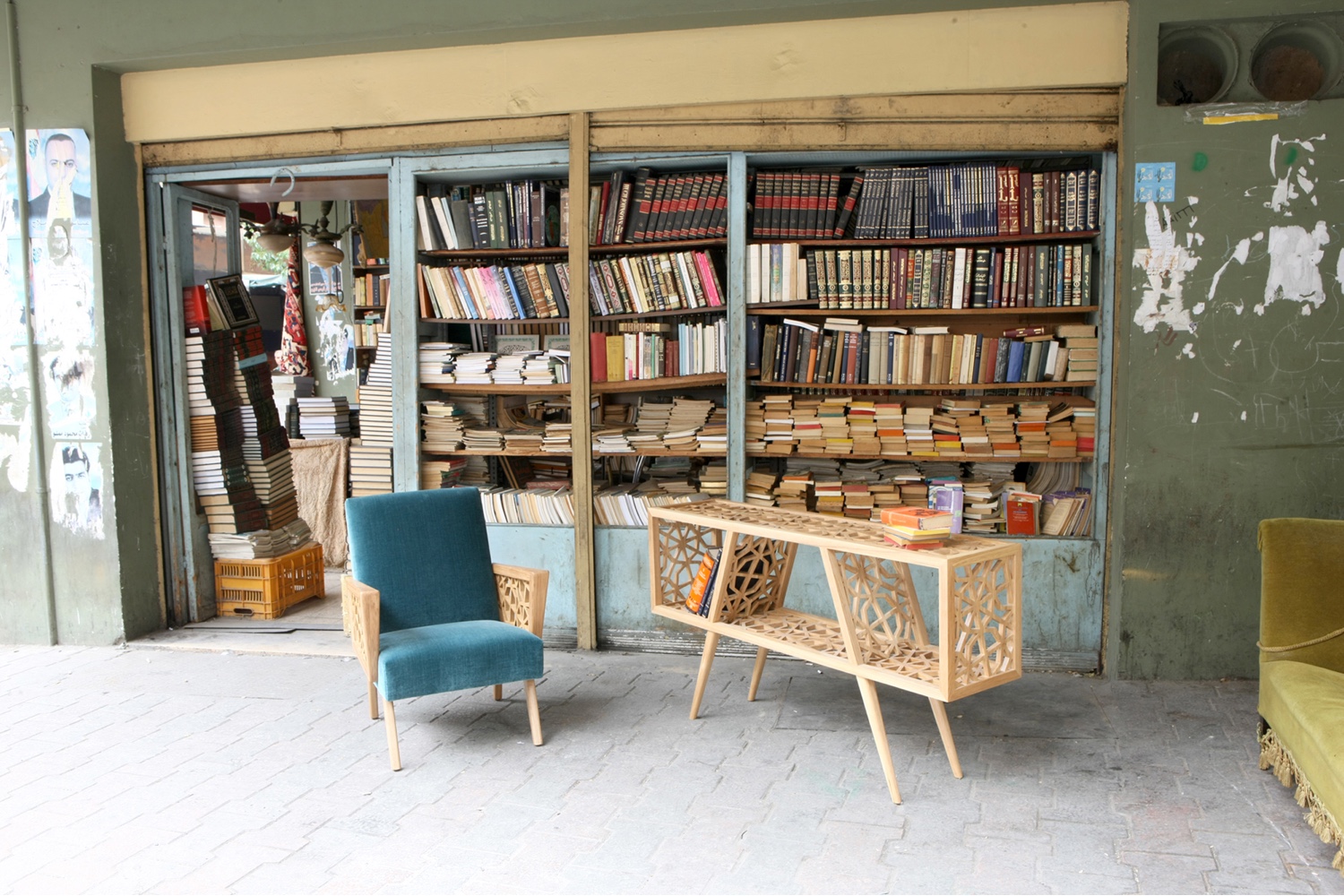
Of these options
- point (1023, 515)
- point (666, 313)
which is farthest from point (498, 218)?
point (1023, 515)

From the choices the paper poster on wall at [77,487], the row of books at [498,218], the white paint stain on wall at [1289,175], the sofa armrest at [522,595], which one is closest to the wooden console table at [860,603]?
the sofa armrest at [522,595]

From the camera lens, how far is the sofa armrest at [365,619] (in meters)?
3.60

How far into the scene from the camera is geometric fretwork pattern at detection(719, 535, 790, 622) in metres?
3.89

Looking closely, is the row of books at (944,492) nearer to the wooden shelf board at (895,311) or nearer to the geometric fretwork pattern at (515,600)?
the wooden shelf board at (895,311)

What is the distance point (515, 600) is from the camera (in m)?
4.07

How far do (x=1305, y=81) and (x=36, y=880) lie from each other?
19.2 feet

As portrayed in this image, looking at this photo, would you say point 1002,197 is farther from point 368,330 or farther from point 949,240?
point 368,330

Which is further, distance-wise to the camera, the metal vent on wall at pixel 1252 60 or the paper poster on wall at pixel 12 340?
the paper poster on wall at pixel 12 340

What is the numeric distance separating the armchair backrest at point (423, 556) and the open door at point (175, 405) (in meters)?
2.12

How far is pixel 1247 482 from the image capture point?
4.26 m

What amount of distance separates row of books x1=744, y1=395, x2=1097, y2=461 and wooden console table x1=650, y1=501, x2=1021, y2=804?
0.88 meters

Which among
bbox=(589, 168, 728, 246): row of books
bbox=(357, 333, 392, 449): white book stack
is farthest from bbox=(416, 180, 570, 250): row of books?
bbox=(357, 333, 392, 449): white book stack

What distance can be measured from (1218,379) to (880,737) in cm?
238

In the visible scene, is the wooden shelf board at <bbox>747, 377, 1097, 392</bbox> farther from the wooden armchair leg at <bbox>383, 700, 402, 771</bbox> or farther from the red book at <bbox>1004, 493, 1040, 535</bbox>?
the wooden armchair leg at <bbox>383, 700, 402, 771</bbox>
